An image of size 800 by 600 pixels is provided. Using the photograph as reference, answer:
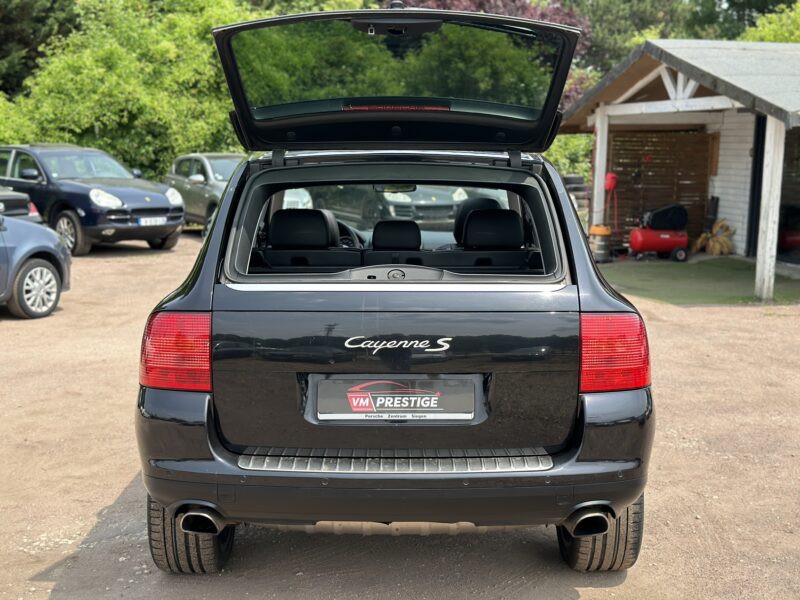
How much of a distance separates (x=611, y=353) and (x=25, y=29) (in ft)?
105

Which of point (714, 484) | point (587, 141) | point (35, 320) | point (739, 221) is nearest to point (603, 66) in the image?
point (587, 141)

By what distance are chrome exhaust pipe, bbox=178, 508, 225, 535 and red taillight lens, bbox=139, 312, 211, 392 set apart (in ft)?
1.40

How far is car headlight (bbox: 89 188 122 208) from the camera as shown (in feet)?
50.6

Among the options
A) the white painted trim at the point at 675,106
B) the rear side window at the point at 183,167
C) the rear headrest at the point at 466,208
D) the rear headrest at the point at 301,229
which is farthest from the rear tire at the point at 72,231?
the rear headrest at the point at 301,229

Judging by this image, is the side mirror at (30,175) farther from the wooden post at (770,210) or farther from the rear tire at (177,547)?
the rear tire at (177,547)

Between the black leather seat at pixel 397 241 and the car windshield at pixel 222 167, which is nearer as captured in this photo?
the black leather seat at pixel 397 241

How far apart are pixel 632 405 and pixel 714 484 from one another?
1.99m

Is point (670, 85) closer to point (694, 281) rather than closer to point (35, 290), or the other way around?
point (694, 281)

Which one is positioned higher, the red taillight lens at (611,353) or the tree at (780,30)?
the tree at (780,30)

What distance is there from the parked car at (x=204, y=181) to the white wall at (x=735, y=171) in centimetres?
957

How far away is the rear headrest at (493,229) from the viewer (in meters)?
4.23

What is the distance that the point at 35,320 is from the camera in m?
9.91

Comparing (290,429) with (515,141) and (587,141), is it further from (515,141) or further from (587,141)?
(587,141)

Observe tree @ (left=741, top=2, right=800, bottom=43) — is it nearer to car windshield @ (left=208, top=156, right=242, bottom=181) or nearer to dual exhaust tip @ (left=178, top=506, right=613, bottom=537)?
car windshield @ (left=208, top=156, right=242, bottom=181)
